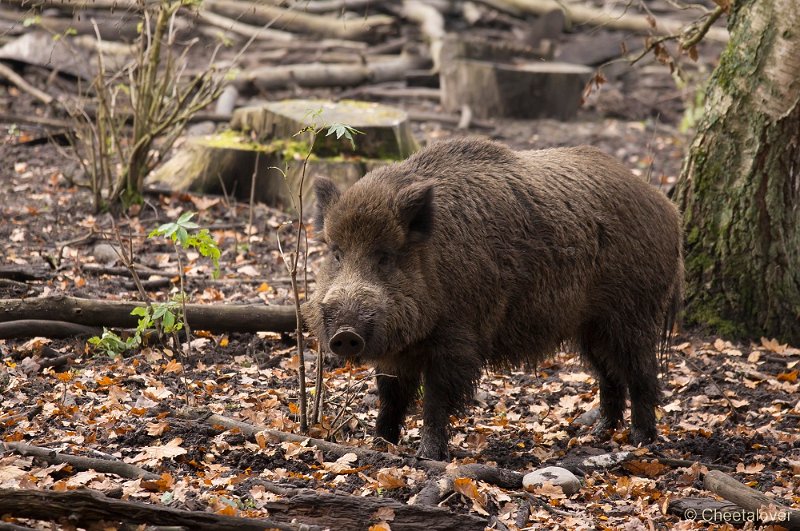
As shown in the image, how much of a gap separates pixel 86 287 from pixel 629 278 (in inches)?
172

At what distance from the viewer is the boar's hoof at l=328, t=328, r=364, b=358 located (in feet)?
17.4

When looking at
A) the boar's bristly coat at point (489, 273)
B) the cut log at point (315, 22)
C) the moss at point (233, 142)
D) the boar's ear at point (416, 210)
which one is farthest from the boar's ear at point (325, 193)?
the cut log at point (315, 22)

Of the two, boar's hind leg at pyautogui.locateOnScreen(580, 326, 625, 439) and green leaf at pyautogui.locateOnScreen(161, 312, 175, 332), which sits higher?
green leaf at pyautogui.locateOnScreen(161, 312, 175, 332)

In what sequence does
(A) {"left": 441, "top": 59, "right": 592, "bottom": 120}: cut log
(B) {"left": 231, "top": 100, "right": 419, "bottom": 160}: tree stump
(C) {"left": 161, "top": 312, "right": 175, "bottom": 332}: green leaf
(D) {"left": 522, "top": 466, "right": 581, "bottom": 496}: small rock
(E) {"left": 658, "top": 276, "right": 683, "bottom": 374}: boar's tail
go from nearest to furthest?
(D) {"left": 522, "top": 466, "right": 581, "bottom": 496}: small rock
(C) {"left": 161, "top": 312, "right": 175, "bottom": 332}: green leaf
(E) {"left": 658, "top": 276, "right": 683, "bottom": 374}: boar's tail
(B) {"left": 231, "top": 100, "right": 419, "bottom": 160}: tree stump
(A) {"left": 441, "top": 59, "right": 592, "bottom": 120}: cut log

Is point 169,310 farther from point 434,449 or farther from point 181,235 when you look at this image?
point 434,449

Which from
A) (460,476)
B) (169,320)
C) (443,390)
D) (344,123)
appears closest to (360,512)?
(460,476)

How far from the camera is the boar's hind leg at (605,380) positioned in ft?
22.8

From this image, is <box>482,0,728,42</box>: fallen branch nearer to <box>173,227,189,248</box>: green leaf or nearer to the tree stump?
the tree stump

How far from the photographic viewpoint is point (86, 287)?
813 cm

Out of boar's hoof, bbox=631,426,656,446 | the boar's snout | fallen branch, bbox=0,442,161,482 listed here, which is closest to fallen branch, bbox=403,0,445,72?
boar's hoof, bbox=631,426,656,446

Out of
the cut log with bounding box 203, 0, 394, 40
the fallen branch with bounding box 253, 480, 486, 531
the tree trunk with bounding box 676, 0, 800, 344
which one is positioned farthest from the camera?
the cut log with bounding box 203, 0, 394, 40

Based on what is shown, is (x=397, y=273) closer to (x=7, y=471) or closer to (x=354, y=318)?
(x=354, y=318)

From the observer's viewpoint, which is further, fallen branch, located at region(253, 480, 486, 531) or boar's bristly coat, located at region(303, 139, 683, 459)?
boar's bristly coat, located at region(303, 139, 683, 459)

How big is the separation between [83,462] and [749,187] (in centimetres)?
570
